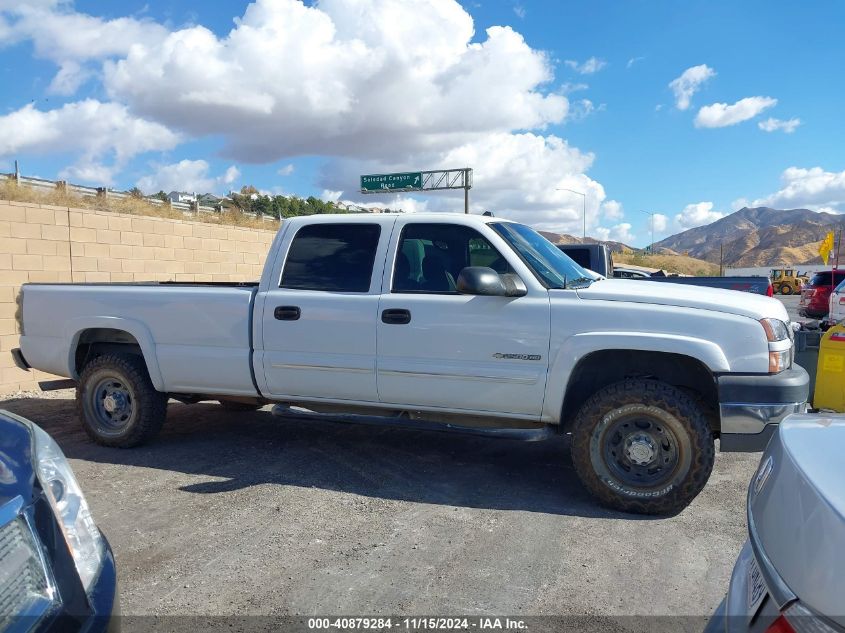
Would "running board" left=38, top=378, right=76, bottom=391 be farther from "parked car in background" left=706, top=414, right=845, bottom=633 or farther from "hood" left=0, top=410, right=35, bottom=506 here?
"parked car in background" left=706, top=414, right=845, bottom=633

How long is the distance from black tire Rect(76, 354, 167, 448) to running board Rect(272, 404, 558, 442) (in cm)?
129

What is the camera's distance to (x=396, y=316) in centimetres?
483

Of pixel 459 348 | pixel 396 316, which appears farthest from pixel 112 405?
pixel 459 348

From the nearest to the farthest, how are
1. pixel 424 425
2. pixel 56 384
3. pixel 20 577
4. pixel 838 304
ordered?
1. pixel 20 577
2. pixel 424 425
3. pixel 56 384
4. pixel 838 304

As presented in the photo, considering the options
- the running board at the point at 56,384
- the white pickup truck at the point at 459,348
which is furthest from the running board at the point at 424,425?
the running board at the point at 56,384

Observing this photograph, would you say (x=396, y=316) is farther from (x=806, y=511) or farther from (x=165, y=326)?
(x=806, y=511)

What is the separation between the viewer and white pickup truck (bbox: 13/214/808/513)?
4.24 metres

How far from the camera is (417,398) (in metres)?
4.84

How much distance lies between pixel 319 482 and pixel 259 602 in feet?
5.53

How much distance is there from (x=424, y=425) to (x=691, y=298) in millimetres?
2063

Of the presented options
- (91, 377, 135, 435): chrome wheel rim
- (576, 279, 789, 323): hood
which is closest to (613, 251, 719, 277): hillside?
(576, 279, 789, 323): hood

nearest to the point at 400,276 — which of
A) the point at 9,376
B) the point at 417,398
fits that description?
the point at 417,398

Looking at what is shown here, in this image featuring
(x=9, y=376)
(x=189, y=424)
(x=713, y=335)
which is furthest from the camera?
(x=9, y=376)

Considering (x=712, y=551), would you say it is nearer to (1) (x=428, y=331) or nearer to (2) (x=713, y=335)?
(2) (x=713, y=335)
